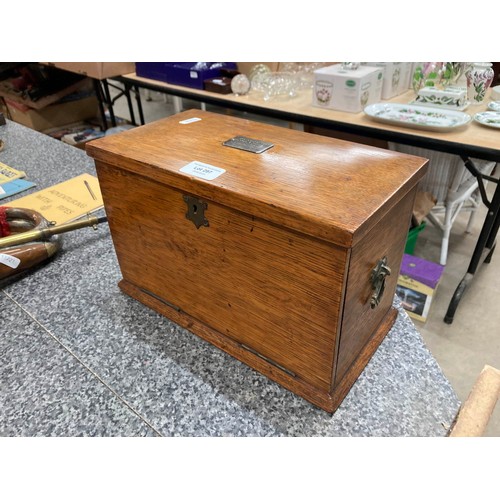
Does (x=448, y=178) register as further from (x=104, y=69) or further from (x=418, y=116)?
(x=104, y=69)

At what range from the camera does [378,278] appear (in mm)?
596

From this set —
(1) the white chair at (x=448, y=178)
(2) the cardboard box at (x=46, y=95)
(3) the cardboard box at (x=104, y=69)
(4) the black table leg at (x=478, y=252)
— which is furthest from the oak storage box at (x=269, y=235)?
(2) the cardboard box at (x=46, y=95)

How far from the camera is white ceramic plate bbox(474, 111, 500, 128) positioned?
1.49 meters

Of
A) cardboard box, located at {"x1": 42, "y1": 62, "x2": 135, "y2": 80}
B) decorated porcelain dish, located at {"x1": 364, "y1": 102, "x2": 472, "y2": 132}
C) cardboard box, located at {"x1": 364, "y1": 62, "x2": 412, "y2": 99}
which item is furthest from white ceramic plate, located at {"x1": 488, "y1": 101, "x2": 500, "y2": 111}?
cardboard box, located at {"x1": 42, "y1": 62, "x2": 135, "y2": 80}

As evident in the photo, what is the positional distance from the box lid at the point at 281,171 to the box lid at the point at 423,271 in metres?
1.08

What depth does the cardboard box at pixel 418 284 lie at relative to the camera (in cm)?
163

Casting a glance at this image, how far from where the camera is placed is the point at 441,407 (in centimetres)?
63

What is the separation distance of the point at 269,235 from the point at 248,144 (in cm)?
22

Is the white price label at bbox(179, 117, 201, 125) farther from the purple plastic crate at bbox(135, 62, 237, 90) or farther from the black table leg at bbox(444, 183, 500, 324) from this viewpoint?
the purple plastic crate at bbox(135, 62, 237, 90)

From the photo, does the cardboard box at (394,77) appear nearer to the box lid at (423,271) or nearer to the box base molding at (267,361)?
the box lid at (423,271)

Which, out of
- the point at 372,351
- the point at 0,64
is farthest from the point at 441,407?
the point at 0,64

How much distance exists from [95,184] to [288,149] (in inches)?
31.6

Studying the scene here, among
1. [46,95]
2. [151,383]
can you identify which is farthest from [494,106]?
[46,95]

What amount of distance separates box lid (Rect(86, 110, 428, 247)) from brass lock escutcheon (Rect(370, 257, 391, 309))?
0.34 ft
